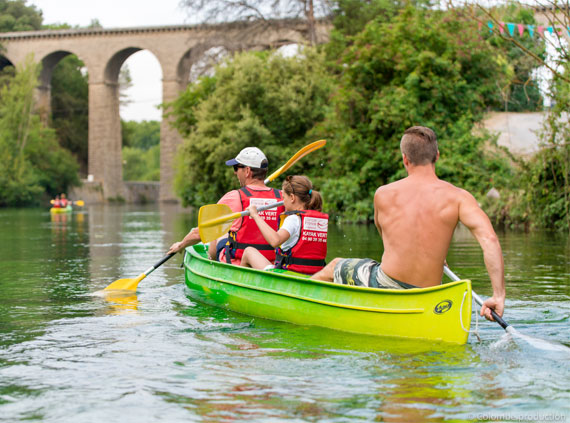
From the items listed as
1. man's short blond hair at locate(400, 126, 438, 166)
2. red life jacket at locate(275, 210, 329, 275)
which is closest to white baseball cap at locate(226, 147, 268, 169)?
red life jacket at locate(275, 210, 329, 275)

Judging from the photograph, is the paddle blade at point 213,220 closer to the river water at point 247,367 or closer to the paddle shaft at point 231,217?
the paddle shaft at point 231,217

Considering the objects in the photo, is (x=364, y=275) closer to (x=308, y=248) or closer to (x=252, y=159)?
(x=308, y=248)

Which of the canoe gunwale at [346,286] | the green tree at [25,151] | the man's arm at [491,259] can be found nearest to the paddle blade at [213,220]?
the canoe gunwale at [346,286]

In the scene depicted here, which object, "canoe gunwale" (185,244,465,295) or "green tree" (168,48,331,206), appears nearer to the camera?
"canoe gunwale" (185,244,465,295)

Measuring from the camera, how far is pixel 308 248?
21.0ft

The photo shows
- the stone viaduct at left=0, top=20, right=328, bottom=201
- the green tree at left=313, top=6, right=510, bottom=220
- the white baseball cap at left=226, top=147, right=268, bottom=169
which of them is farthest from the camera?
the stone viaduct at left=0, top=20, right=328, bottom=201

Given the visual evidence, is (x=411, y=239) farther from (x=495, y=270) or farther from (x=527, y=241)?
(x=527, y=241)

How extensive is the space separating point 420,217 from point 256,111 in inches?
902

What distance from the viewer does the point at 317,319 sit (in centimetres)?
574

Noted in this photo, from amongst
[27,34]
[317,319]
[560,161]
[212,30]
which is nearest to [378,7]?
[212,30]

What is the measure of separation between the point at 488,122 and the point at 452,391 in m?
20.1

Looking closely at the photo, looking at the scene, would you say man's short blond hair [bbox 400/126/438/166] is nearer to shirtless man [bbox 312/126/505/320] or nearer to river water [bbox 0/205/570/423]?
shirtless man [bbox 312/126/505/320]

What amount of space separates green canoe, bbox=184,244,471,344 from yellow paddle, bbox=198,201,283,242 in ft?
0.98

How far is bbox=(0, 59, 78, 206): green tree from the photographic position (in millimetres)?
45875
